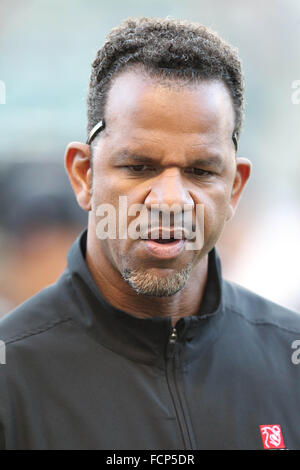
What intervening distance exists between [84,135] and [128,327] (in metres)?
3.34

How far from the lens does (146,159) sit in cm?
128

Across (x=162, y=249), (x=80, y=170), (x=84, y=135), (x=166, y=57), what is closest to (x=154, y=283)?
(x=162, y=249)

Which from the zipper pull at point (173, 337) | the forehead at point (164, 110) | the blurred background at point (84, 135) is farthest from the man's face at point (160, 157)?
the blurred background at point (84, 135)

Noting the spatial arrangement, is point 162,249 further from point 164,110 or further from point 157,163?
point 164,110

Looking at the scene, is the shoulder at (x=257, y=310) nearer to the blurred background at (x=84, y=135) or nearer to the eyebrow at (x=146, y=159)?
the eyebrow at (x=146, y=159)

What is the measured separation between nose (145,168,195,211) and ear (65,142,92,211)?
22 centimetres

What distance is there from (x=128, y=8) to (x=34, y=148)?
1.65 m

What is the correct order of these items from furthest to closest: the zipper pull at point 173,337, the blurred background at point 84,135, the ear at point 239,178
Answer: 1. the blurred background at point 84,135
2. the ear at point 239,178
3. the zipper pull at point 173,337

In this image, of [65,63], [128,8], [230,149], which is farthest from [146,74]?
[128,8]

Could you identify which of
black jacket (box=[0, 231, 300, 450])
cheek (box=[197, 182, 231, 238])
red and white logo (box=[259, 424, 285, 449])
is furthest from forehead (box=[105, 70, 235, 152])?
red and white logo (box=[259, 424, 285, 449])

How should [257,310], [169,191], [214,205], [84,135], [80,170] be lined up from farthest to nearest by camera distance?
[84,135] → [257,310] → [80,170] → [214,205] → [169,191]

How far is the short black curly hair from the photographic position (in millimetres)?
1310

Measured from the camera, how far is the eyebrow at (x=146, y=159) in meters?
1.28

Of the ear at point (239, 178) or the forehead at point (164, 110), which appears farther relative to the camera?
the ear at point (239, 178)
